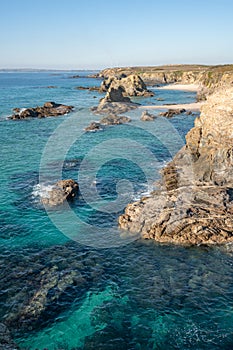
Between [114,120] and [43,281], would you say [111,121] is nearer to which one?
[114,120]

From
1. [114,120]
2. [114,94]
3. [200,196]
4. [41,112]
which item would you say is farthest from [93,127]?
[200,196]

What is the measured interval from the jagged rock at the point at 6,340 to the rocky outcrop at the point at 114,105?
75.1 m

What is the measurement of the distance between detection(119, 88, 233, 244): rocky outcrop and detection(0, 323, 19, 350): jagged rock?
12918mm

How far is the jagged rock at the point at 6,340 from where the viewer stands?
15.5m

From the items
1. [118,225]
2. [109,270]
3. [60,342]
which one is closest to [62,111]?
[118,225]

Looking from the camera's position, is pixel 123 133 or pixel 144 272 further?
pixel 123 133

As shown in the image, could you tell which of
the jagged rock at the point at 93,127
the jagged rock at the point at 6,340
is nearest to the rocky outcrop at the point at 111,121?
the jagged rock at the point at 93,127

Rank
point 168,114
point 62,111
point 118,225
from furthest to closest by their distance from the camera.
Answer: point 62,111 → point 168,114 → point 118,225

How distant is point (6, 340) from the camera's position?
16219mm

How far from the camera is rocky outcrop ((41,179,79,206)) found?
33406 mm

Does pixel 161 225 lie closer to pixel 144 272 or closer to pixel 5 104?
pixel 144 272

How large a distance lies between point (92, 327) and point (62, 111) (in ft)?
260

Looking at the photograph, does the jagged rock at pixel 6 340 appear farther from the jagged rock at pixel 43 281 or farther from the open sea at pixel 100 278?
the open sea at pixel 100 278

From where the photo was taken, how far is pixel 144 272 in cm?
2244
